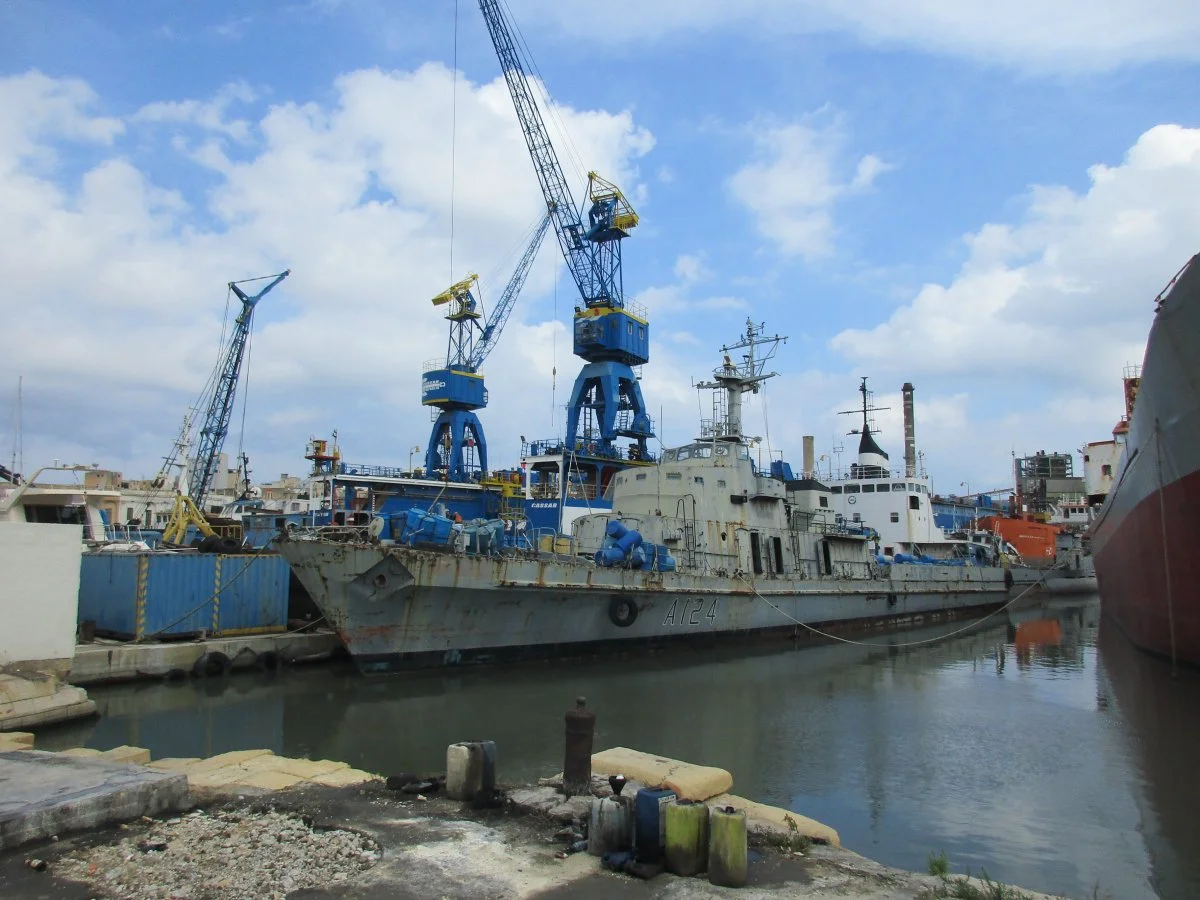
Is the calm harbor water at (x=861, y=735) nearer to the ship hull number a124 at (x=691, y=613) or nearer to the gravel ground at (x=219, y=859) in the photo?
the ship hull number a124 at (x=691, y=613)

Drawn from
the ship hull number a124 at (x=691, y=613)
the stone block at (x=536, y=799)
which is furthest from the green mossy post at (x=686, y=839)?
the ship hull number a124 at (x=691, y=613)

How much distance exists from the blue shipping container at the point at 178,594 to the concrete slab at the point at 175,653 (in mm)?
526

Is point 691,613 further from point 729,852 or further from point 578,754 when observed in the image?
point 729,852

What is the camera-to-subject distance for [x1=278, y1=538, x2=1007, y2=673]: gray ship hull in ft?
50.0

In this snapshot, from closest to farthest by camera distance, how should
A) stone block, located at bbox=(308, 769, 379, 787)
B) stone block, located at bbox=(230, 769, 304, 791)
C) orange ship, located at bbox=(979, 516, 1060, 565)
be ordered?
stone block, located at bbox=(230, 769, 304, 791), stone block, located at bbox=(308, 769, 379, 787), orange ship, located at bbox=(979, 516, 1060, 565)

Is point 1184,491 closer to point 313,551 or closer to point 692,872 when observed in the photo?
point 692,872

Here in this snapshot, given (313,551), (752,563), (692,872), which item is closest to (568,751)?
(692,872)

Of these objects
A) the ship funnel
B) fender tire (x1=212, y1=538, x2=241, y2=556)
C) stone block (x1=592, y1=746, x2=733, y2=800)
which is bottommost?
stone block (x1=592, y1=746, x2=733, y2=800)

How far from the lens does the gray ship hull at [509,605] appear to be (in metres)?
15.2

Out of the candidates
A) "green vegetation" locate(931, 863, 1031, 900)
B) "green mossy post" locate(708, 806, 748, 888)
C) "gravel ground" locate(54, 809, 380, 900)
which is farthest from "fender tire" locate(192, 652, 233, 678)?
"green vegetation" locate(931, 863, 1031, 900)

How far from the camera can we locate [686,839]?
498cm

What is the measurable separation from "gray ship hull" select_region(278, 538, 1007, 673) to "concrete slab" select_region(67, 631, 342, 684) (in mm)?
2418

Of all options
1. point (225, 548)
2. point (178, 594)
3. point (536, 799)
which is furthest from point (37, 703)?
point (536, 799)

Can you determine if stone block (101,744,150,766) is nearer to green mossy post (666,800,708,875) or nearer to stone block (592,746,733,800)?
stone block (592,746,733,800)
